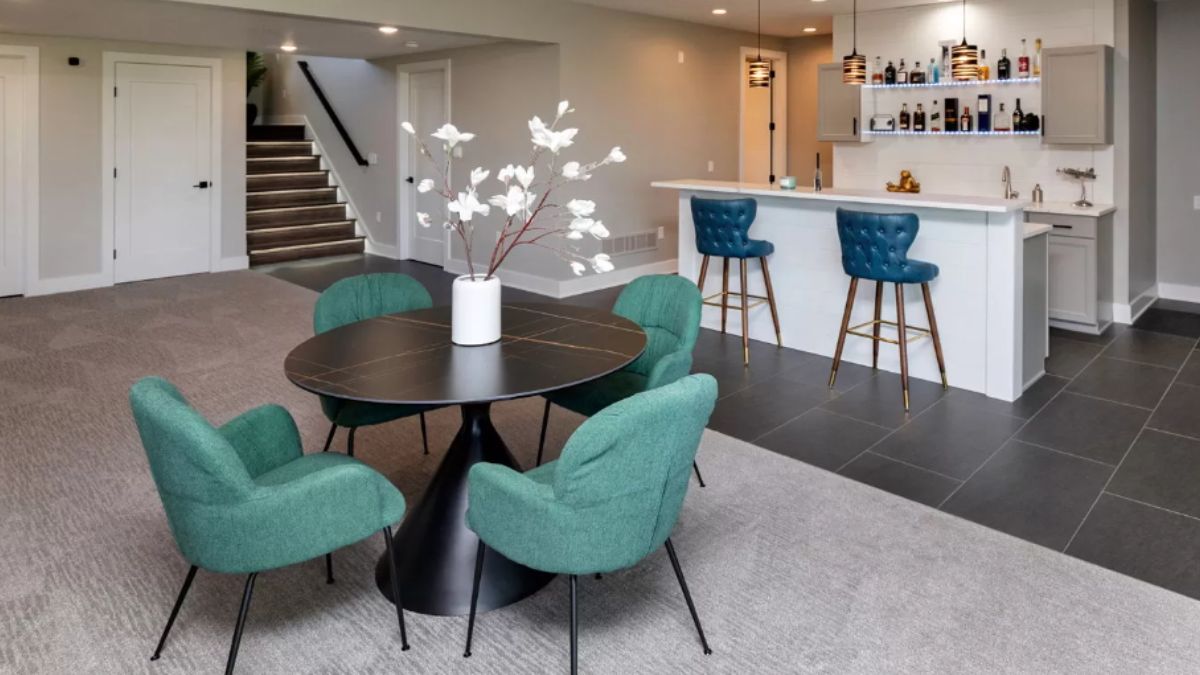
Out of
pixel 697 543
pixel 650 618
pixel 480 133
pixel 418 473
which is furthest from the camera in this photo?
pixel 480 133

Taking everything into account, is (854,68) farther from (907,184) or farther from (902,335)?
(902,335)

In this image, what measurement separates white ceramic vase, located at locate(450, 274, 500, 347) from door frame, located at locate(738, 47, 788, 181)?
22.3ft

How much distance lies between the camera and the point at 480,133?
789cm

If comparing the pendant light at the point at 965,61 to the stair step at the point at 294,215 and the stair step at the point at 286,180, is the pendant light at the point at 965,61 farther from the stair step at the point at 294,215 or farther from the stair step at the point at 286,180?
the stair step at the point at 286,180

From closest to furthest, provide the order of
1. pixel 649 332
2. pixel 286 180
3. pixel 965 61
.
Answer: pixel 649 332, pixel 965 61, pixel 286 180

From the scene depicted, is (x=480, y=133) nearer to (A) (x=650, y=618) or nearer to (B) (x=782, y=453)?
(B) (x=782, y=453)

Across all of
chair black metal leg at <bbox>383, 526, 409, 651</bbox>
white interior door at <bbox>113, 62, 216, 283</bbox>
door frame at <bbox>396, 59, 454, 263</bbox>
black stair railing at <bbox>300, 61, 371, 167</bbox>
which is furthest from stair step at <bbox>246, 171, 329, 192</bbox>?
chair black metal leg at <bbox>383, 526, 409, 651</bbox>

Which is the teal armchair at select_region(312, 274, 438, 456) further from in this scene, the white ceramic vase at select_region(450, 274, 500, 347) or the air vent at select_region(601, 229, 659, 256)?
the air vent at select_region(601, 229, 659, 256)

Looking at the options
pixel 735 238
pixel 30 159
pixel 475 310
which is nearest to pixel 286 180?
pixel 30 159

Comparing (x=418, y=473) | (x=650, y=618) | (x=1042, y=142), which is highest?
(x=1042, y=142)

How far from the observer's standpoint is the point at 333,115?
1002 centimetres

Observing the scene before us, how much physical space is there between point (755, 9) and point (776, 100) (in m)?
2.23

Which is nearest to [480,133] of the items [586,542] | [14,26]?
[14,26]

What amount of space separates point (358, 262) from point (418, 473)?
6163 millimetres
